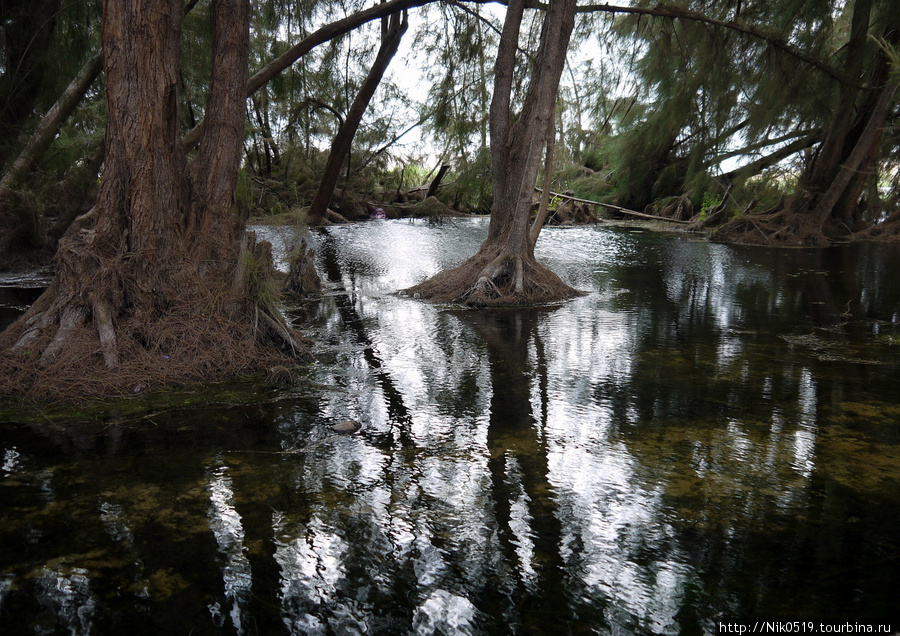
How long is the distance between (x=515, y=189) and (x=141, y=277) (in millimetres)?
5682

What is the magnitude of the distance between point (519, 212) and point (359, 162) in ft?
53.0

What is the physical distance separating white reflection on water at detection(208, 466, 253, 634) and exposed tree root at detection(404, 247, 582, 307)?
17.6 feet

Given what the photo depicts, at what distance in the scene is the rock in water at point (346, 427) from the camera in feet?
13.2

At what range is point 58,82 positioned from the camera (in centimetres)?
855

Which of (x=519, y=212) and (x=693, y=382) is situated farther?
(x=519, y=212)

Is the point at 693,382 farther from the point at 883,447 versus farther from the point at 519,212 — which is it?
the point at 519,212

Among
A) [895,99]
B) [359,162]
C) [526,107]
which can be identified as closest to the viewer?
[526,107]

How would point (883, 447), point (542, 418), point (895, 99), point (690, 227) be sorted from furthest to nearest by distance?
1. point (690, 227)
2. point (895, 99)
3. point (542, 418)
4. point (883, 447)

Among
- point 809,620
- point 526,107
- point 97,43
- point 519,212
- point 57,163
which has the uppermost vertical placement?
point 97,43

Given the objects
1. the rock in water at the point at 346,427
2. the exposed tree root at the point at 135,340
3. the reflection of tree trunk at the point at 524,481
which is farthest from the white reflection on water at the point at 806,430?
the exposed tree root at the point at 135,340

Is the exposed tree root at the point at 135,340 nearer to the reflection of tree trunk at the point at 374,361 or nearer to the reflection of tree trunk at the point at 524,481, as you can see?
the reflection of tree trunk at the point at 374,361

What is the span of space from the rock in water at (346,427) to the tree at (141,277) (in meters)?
1.49

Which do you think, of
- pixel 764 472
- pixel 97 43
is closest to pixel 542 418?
pixel 764 472

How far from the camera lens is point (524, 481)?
334 centimetres
